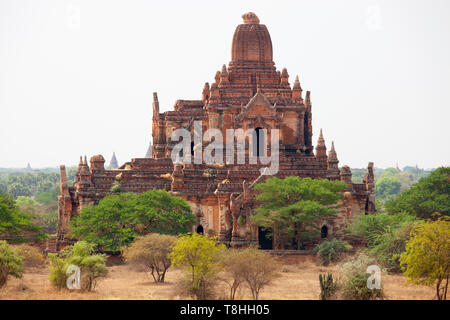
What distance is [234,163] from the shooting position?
2318 inches

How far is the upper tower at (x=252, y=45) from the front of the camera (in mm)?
65062

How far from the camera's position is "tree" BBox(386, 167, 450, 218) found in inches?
2309

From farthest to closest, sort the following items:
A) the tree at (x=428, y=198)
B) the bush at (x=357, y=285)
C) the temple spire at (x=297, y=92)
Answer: the temple spire at (x=297, y=92) → the tree at (x=428, y=198) → the bush at (x=357, y=285)

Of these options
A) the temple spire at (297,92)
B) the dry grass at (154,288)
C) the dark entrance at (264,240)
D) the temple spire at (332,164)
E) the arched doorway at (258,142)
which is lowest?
the dry grass at (154,288)

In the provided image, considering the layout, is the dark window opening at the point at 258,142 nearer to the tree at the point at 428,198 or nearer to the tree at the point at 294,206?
the tree at the point at 294,206

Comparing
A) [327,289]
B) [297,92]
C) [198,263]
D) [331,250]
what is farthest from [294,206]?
[327,289]

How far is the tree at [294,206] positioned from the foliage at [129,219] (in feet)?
14.7

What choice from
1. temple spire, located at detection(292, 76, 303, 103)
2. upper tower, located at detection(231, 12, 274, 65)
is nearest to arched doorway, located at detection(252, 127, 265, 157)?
→ temple spire, located at detection(292, 76, 303, 103)

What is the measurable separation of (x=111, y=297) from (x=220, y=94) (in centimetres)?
2494

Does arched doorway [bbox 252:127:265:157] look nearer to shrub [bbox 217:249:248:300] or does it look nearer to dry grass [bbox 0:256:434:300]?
dry grass [bbox 0:256:434:300]

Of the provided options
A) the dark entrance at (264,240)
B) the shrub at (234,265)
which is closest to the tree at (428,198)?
the dark entrance at (264,240)

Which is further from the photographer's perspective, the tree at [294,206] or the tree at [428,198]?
the tree at [428,198]

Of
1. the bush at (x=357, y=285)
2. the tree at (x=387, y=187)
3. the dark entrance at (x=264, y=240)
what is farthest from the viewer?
the tree at (x=387, y=187)

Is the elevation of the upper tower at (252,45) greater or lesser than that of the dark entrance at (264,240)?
greater
